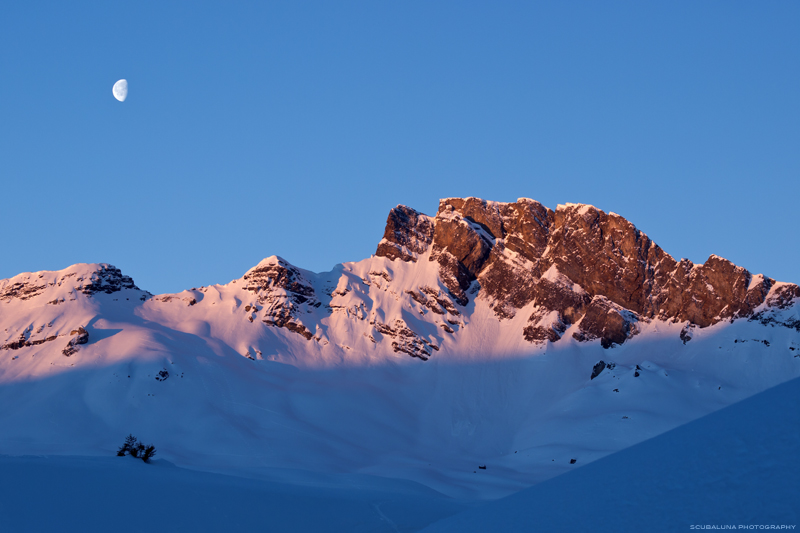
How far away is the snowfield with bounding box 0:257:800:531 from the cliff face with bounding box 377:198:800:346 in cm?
410

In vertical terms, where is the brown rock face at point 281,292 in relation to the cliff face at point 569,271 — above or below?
below

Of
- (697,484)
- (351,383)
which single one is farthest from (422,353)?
(697,484)

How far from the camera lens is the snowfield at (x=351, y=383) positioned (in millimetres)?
99500

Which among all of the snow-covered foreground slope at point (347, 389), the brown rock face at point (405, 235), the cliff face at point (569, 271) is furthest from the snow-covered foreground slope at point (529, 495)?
the brown rock face at point (405, 235)

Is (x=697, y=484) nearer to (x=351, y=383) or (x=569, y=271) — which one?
(x=351, y=383)

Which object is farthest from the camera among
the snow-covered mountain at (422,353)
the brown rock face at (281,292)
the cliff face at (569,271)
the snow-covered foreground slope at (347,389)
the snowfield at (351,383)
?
the cliff face at (569,271)

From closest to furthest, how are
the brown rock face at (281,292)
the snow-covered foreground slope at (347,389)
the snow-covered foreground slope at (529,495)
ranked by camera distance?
the snow-covered foreground slope at (529,495) < the snow-covered foreground slope at (347,389) < the brown rock face at (281,292)

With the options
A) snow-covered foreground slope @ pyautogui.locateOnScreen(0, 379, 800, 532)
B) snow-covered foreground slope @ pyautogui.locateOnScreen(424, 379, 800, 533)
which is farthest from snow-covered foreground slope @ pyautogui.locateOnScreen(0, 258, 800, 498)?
snow-covered foreground slope @ pyautogui.locateOnScreen(424, 379, 800, 533)

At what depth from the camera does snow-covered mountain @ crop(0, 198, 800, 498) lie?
105000 mm

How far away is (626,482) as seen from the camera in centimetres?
1739

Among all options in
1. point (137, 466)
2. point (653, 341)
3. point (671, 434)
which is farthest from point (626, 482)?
point (653, 341)

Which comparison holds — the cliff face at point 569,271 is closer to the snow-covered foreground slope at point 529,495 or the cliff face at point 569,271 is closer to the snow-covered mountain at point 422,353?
the snow-covered mountain at point 422,353

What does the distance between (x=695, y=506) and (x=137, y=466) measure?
2628cm

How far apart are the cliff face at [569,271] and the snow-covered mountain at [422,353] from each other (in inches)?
17.7
